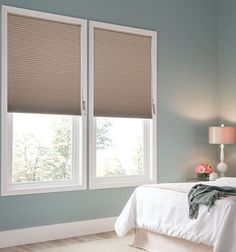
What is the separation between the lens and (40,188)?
494 cm

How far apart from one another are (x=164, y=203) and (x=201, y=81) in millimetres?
2784

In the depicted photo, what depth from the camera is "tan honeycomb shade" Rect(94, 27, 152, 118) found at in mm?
5418

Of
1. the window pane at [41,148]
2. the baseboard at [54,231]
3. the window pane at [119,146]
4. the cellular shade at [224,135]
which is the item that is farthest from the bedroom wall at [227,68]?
the window pane at [41,148]

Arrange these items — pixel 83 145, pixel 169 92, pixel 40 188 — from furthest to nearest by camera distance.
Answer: pixel 169 92 → pixel 83 145 → pixel 40 188

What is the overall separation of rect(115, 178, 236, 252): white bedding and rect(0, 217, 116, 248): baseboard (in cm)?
82

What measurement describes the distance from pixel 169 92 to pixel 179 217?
247 cm

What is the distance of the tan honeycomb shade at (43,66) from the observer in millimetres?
4785

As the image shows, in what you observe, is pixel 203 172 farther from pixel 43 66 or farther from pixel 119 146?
pixel 43 66

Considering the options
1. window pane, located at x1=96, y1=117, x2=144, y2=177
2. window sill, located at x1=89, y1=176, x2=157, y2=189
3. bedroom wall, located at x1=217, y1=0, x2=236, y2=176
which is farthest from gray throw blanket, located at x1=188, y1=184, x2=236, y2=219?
bedroom wall, located at x1=217, y1=0, x2=236, y2=176

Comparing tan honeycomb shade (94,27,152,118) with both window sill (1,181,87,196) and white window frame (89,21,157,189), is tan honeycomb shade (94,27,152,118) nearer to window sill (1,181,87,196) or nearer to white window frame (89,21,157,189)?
white window frame (89,21,157,189)

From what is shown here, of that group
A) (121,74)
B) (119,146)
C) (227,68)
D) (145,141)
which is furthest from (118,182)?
(227,68)

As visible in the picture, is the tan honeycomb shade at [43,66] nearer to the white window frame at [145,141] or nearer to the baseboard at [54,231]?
the white window frame at [145,141]

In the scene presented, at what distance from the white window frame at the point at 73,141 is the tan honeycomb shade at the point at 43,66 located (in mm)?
53

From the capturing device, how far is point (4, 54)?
15.4 feet
